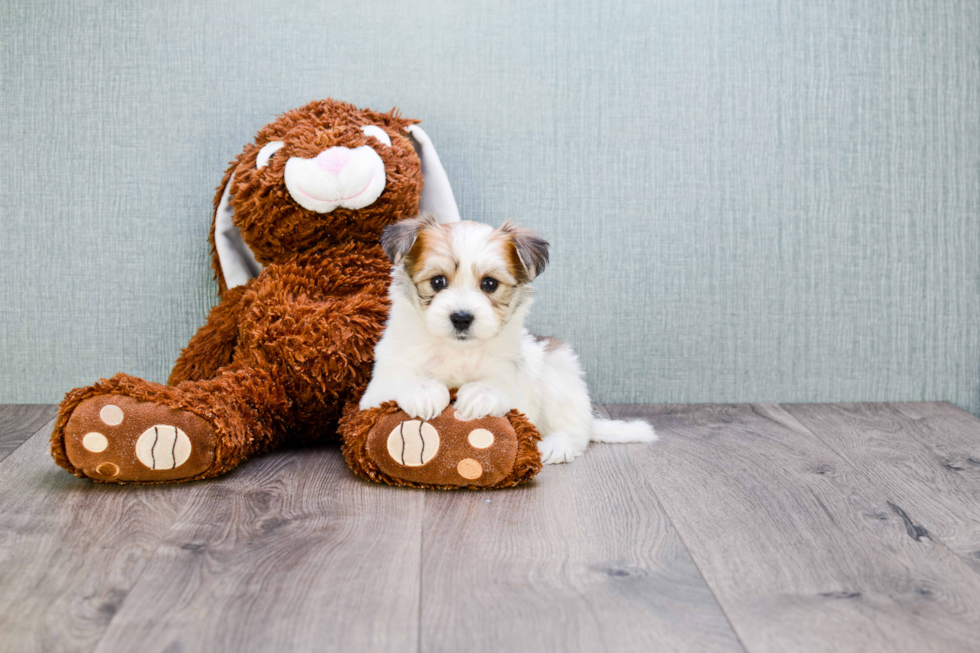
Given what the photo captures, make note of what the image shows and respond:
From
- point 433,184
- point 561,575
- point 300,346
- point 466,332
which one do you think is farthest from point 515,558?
point 433,184

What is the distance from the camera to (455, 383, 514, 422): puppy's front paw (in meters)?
1.56

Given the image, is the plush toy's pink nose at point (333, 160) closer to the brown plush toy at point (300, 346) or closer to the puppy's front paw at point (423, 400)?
the brown plush toy at point (300, 346)

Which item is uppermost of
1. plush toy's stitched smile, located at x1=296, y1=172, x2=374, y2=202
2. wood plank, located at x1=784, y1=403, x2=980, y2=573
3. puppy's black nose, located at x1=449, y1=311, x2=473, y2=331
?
plush toy's stitched smile, located at x1=296, y1=172, x2=374, y2=202

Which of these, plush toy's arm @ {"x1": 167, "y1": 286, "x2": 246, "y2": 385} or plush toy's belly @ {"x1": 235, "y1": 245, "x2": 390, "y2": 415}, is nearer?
plush toy's belly @ {"x1": 235, "y1": 245, "x2": 390, "y2": 415}

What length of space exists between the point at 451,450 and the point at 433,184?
0.80m

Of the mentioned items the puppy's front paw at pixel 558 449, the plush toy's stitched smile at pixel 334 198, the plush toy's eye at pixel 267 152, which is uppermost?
the plush toy's eye at pixel 267 152

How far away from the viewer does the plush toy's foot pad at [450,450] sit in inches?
60.3

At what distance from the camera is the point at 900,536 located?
137 cm

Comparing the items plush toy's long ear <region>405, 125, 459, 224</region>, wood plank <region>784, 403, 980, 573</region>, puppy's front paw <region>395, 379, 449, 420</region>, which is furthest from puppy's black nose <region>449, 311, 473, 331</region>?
wood plank <region>784, 403, 980, 573</region>

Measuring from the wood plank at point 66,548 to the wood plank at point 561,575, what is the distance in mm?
444

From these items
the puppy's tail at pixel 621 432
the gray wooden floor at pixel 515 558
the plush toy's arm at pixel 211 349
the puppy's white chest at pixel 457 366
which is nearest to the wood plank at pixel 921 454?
the gray wooden floor at pixel 515 558

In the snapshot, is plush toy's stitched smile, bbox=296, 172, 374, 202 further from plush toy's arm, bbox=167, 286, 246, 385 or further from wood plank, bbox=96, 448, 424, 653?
wood plank, bbox=96, 448, 424, 653

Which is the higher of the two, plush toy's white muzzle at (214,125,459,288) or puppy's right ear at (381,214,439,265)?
plush toy's white muzzle at (214,125,459,288)

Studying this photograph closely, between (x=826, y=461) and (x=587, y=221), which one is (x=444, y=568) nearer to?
(x=826, y=461)
